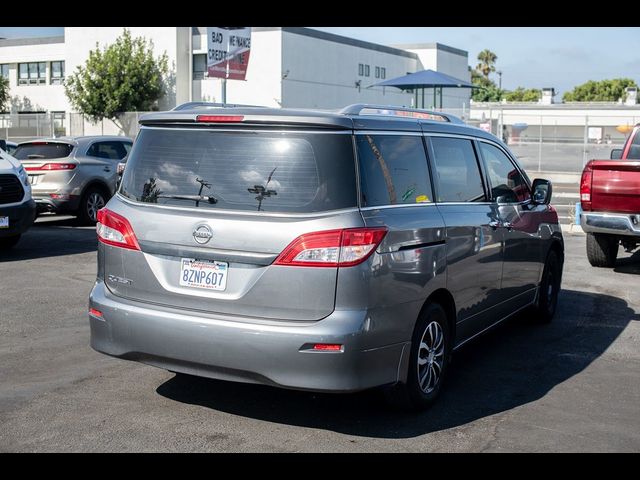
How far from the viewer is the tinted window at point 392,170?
16.0ft

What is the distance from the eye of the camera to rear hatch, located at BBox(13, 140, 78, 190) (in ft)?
50.5

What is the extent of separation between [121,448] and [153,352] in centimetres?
59

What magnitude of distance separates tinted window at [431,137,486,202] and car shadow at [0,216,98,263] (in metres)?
7.37

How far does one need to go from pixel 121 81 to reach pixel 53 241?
3229 cm

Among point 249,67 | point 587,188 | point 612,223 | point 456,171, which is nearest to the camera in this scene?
point 456,171

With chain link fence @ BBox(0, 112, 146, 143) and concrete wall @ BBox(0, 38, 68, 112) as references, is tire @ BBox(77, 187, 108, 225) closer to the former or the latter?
chain link fence @ BBox(0, 112, 146, 143)

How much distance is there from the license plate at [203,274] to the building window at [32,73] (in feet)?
161

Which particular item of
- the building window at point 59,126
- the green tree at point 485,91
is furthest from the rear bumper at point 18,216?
the green tree at point 485,91

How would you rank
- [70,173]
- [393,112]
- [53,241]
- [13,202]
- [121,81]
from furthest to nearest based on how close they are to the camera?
1. [121,81]
2. [70,173]
3. [53,241]
4. [13,202]
5. [393,112]

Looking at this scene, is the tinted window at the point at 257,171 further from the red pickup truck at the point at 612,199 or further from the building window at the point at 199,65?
the building window at the point at 199,65

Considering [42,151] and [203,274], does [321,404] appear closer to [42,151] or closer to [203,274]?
[203,274]

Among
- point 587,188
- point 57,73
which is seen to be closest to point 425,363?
point 587,188

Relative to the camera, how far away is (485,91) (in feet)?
330
